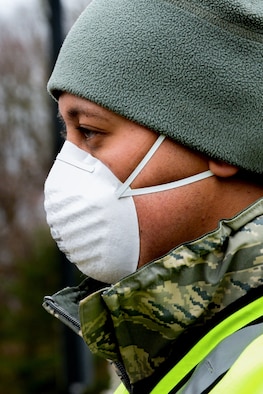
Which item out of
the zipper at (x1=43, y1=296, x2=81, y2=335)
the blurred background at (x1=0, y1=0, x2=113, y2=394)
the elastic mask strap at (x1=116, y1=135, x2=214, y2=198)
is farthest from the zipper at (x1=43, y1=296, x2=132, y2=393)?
the blurred background at (x1=0, y1=0, x2=113, y2=394)

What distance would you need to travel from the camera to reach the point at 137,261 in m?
2.34

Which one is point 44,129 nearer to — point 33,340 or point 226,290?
point 33,340

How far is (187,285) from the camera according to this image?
6.95 feet

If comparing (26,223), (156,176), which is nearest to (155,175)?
(156,176)

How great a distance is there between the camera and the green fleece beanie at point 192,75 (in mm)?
2270

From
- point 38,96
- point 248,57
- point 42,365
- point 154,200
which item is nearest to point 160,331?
point 154,200

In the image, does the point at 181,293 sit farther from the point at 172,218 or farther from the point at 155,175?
the point at 155,175

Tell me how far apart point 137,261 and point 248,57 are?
1.95ft

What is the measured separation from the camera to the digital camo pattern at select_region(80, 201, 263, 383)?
2086mm

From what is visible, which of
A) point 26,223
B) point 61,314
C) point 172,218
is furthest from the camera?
point 26,223

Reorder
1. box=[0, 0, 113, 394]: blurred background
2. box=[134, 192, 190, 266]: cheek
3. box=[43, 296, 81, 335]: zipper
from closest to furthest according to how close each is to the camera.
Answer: box=[134, 192, 190, 266]: cheek < box=[43, 296, 81, 335]: zipper < box=[0, 0, 113, 394]: blurred background

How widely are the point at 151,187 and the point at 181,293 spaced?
12.4 inches

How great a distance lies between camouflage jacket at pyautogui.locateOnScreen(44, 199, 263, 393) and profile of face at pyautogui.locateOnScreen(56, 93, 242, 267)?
0.53 feet

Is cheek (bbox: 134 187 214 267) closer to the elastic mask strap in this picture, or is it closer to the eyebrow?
the elastic mask strap
